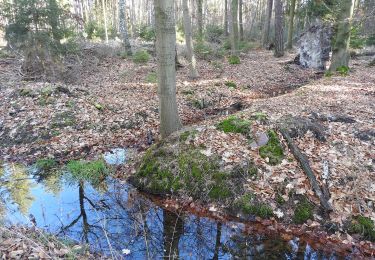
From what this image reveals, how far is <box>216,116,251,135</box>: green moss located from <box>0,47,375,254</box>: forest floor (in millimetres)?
153

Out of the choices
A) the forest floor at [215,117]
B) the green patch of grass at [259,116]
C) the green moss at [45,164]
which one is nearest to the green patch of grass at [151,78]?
the forest floor at [215,117]

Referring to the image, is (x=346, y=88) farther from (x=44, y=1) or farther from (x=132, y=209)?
(x=44, y=1)

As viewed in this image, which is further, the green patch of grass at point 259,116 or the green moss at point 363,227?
the green patch of grass at point 259,116

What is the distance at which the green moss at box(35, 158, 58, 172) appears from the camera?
7530 mm

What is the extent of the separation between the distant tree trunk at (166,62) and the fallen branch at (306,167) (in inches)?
102

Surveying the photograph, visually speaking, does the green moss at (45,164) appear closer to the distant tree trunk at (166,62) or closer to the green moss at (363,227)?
the distant tree trunk at (166,62)

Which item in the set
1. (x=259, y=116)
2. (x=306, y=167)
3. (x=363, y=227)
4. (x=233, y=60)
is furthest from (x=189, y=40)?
(x=363, y=227)

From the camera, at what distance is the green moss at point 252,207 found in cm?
575

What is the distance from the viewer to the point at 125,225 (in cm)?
551

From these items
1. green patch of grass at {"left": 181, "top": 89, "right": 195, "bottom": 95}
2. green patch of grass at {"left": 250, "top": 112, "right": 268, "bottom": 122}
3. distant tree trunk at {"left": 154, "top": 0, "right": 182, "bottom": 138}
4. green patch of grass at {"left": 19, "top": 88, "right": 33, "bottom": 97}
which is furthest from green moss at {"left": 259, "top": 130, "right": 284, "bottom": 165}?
green patch of grass at {"left": 19, "top": 88, "right": 33, "bottom": 97}

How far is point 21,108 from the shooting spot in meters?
10.0

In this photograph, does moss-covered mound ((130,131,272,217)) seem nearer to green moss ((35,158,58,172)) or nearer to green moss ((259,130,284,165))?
green moss ((259,130,284,165))

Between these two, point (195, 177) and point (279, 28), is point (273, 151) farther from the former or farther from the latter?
point (279, 28)

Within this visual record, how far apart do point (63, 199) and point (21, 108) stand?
498 cm
